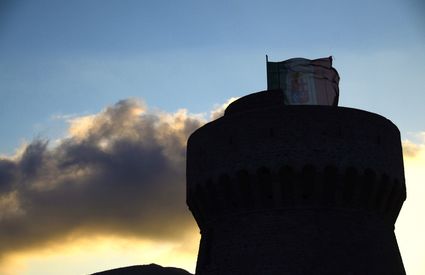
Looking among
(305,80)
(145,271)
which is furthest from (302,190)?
(145,271)

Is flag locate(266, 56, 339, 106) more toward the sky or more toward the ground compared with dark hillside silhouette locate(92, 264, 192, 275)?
more toward the sky

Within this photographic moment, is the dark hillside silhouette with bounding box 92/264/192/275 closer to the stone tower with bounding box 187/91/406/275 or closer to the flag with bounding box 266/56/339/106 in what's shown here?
the stone tower with bounding box 187/91/406/275

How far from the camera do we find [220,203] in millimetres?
28141

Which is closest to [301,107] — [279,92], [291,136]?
[291,136]

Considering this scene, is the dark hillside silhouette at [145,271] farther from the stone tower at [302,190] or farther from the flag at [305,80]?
the flag at [305,80]

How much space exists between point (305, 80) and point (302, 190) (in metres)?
6.17

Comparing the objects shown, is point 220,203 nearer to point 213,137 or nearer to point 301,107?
point 213,137

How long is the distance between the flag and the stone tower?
325 centimetres

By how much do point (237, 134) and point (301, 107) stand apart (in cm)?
252

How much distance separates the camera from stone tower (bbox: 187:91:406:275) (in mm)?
26438

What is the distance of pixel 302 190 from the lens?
26.7m

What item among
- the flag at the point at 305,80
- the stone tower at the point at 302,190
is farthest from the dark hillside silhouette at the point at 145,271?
the flag at the point at 305,80

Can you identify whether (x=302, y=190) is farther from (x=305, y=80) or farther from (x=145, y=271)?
(x=145, y=271)

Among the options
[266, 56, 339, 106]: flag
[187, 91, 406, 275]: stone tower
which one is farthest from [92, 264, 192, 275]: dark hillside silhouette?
[266, 56, 339, 106]: flag
